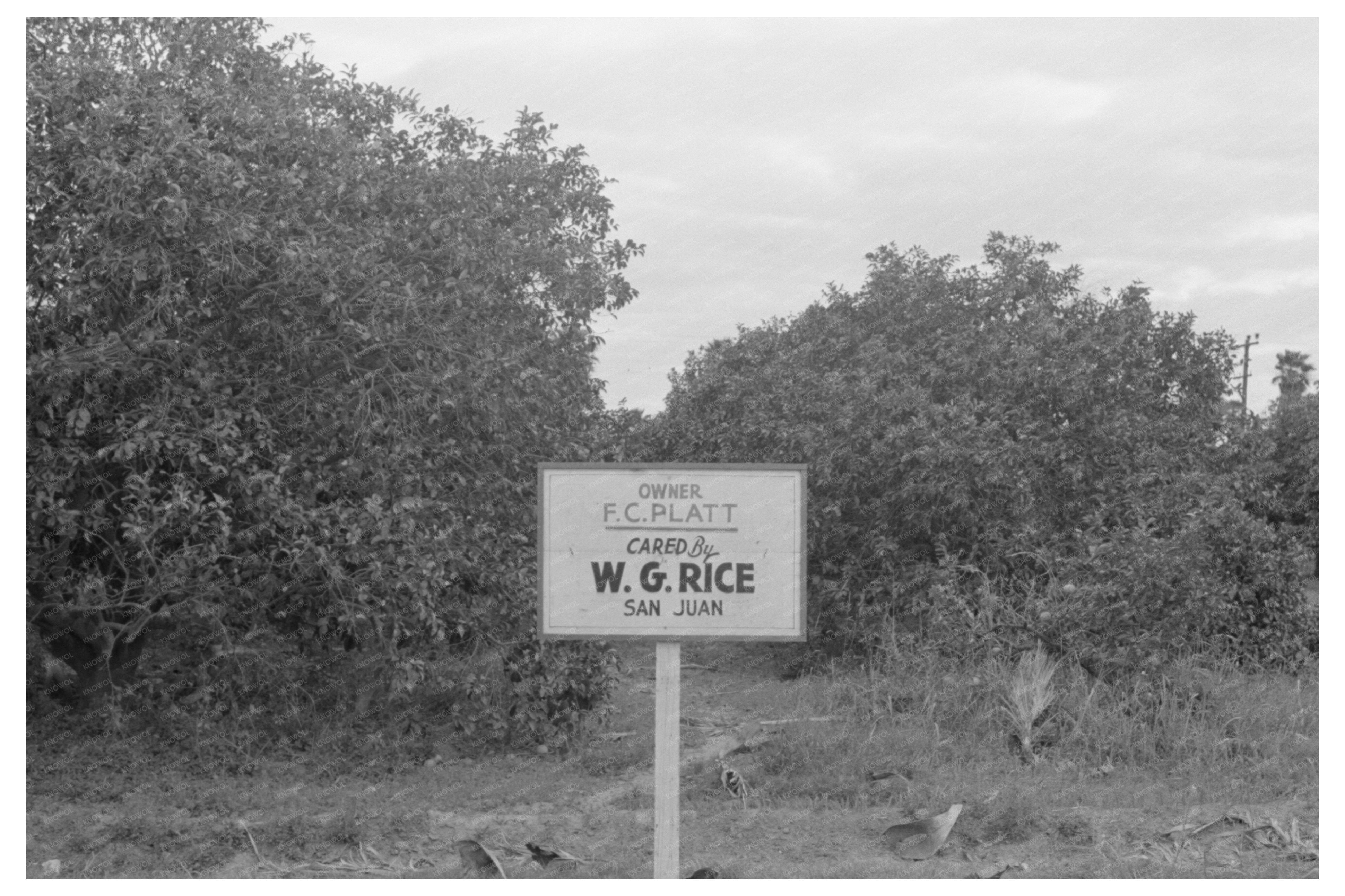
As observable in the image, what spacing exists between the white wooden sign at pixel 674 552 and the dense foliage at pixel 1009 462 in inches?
194

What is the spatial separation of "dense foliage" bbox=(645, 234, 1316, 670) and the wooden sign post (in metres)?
4.93

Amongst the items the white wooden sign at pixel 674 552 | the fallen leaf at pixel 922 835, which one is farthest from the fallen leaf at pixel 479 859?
the fallen leaf at pixel 922 835

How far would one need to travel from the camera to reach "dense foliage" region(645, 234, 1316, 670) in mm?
9742

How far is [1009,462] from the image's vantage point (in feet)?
38.1

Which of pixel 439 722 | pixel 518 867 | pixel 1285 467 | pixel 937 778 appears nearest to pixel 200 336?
pixel 439 722

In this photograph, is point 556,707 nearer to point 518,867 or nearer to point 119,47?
point 518,867

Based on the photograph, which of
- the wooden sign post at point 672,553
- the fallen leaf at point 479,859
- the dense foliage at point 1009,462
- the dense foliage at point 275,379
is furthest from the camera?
the dense foliage at point 1009,462

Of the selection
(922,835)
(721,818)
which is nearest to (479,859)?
(721,818)

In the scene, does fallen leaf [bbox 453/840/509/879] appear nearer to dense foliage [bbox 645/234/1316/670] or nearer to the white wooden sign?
the white wooden sign

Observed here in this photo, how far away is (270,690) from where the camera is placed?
888 cm

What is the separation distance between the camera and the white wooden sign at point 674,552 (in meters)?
5.06

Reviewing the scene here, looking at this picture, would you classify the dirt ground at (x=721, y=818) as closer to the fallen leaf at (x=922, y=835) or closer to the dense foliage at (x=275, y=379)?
the fallen leaf at (x=922, y=835)

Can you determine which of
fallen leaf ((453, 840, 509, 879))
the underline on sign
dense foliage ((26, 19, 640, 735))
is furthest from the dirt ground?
the underline on sign

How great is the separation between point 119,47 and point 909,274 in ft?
28.0
